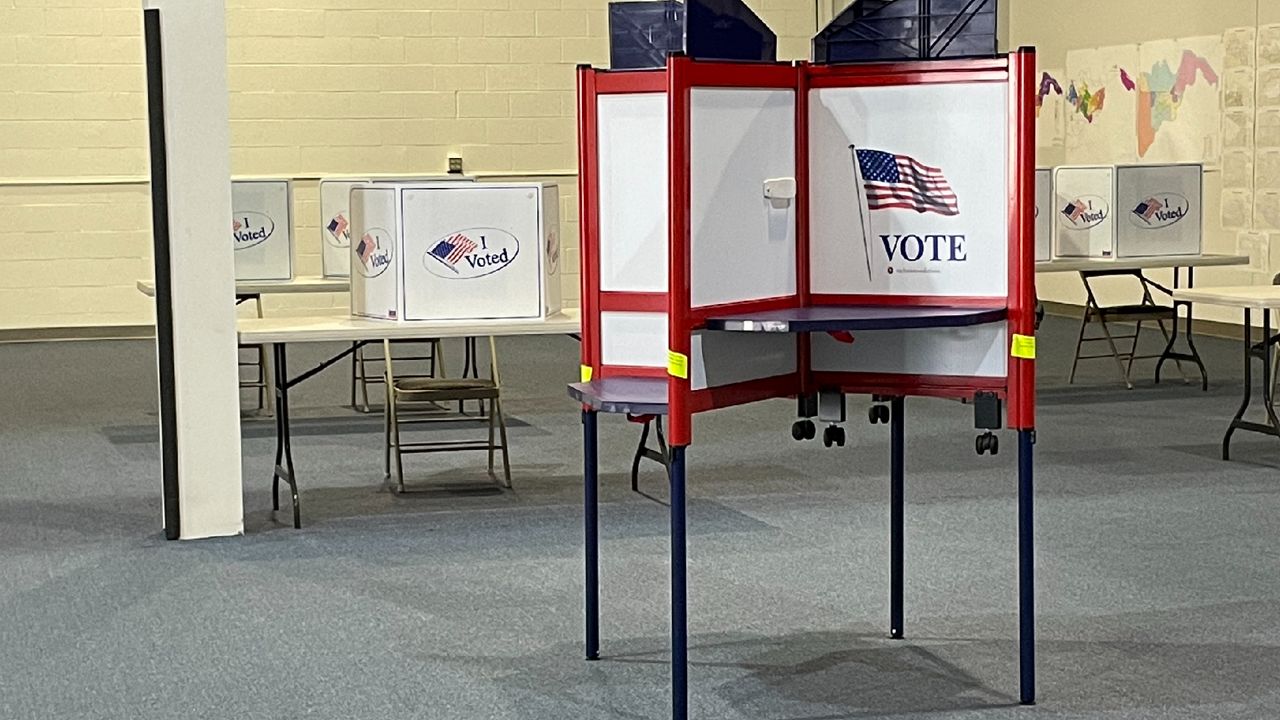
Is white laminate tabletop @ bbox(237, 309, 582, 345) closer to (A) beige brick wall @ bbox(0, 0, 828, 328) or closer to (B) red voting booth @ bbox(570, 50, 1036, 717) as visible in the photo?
(B) red voting booth @ bbox(570, 50, 1036, 717)

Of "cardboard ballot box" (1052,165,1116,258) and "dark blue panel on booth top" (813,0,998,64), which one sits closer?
"dark blue panel on booth top" (813,0,998,64)

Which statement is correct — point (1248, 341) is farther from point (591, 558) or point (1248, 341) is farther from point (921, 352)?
point (591, 558)

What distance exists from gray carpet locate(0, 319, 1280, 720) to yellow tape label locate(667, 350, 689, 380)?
32.2 inches

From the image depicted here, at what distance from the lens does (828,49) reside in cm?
377

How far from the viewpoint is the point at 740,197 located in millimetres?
3541

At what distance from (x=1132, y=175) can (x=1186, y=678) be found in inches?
215

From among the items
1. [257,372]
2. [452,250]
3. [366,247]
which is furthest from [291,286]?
[257,372]

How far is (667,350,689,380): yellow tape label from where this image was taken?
11.1ft

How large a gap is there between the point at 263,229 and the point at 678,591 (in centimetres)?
505

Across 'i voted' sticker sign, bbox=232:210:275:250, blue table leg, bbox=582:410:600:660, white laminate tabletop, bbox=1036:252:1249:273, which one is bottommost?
blue table leg, bbox=582:410:600:660

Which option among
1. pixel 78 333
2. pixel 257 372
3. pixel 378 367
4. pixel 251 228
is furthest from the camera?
pixel 78 333

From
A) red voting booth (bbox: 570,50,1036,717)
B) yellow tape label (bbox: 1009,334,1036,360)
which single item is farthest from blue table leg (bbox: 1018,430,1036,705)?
yellow tape label (bbox: 1009,334,1036,360)

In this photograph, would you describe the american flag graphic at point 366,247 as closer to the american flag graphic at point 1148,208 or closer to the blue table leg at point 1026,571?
the blue table leg at point 1026,571

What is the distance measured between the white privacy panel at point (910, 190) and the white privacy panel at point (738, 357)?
157mm
